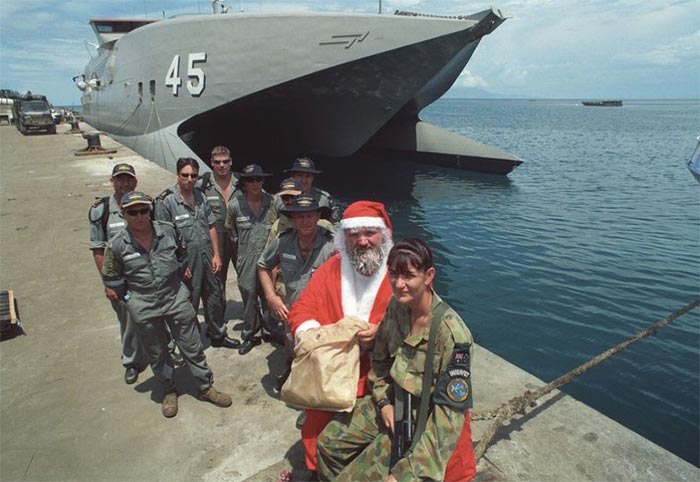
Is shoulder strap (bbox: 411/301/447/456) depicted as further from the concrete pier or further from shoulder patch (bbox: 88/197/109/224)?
shoulder patch (bbox: 88/197/109/224)

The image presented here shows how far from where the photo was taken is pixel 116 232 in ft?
13.0

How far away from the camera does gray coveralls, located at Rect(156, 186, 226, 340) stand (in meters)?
4.46

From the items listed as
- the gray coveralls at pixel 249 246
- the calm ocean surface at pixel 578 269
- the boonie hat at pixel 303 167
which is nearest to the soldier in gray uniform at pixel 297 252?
the gray coveralls at pixel 249 246

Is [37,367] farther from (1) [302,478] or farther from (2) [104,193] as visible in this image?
(2) [104,193]

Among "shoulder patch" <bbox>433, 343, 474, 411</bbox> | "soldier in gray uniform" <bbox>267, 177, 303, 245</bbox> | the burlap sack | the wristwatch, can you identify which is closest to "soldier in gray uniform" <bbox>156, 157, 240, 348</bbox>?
"soldier in gray uniform" <bbox>267, 177, 303, 245</bbox>

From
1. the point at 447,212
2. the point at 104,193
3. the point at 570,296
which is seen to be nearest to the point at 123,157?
the point at 104,193

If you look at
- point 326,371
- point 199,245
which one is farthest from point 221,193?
point 326,371

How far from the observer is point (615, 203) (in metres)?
16.8

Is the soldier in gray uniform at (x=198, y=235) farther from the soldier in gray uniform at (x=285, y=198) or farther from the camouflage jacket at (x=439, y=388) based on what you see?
the camouflage jacket at (x=439, y=388)

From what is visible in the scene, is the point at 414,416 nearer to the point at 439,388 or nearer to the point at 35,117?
the point at 439,388

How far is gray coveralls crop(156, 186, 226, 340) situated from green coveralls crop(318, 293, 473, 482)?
2.45 meters

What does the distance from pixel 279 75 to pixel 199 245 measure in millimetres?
9807

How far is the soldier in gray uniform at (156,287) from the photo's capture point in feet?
11.3

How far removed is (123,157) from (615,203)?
20182 mm
